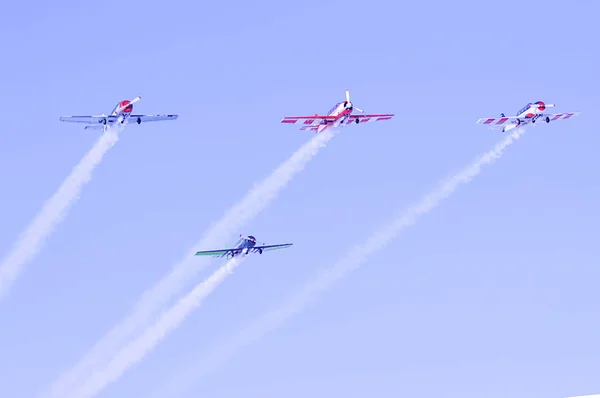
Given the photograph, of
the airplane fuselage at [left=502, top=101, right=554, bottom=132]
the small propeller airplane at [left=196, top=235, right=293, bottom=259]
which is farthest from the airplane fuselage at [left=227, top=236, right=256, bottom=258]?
the airplane fuselage at [left=502, top=101, right=554, bottom=132]

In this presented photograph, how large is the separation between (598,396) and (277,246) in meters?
62.1

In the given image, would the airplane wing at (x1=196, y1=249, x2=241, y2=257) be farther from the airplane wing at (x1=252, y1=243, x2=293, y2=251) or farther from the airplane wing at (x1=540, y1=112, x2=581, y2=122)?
the airplane wing at (x1=540, y1=112, x2=581, y2=122)

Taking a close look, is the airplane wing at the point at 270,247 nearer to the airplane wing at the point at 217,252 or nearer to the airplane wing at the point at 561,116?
the airplane wing at the point at 217,252

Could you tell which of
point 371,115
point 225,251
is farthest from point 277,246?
point 371,115

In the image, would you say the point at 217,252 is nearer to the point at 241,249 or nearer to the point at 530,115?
the point at 241,249

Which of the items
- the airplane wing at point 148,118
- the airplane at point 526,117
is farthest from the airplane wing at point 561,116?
the airplane wing at point 148,118

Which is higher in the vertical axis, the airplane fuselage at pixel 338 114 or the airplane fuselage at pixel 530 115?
the airplane fuselage at pixel 530 115

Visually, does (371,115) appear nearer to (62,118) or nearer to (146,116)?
(146,116)

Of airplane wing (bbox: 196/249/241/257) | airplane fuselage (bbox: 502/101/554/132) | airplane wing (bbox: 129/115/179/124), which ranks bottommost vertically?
airplane wing (bbox: 196/249/241/257)

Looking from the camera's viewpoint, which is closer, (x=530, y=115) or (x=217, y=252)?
(x=217, y=252)

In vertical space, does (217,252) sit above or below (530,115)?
below

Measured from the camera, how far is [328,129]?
176875mm

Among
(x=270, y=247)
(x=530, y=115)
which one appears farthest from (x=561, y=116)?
(x=270, y=247)

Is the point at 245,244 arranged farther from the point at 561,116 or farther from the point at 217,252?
the point at 561,116
